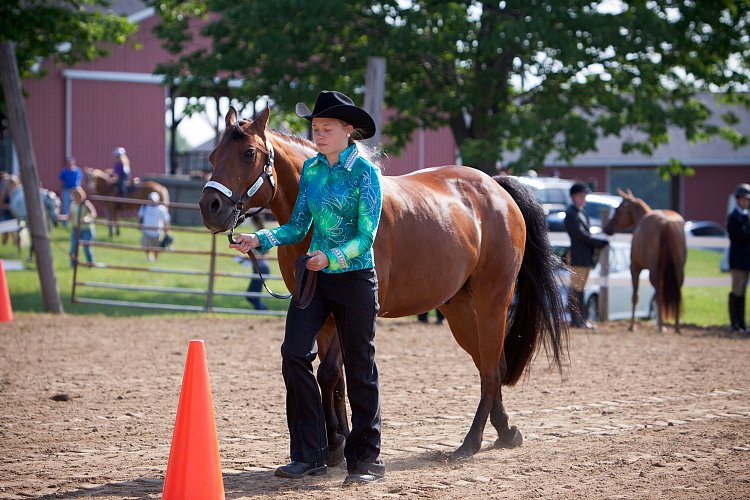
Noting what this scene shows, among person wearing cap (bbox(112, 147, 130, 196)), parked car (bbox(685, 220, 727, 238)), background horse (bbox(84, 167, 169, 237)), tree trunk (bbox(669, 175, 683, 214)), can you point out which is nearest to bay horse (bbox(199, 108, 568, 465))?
background horse (bbox(84, 167, 169, 237))

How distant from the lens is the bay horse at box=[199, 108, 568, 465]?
4898 mm

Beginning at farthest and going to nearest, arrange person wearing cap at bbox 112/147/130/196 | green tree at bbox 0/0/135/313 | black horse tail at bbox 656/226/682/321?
person wearing cap at bbox 112/147/130/196 → black horse tail at bbox 656/226/682/321 → green tree at bbox 0/0/135/313

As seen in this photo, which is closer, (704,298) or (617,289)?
(617,289)

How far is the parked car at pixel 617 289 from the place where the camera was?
15.0 meters

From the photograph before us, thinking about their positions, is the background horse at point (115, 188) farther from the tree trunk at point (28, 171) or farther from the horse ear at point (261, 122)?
the horse ear at point (261, 122)

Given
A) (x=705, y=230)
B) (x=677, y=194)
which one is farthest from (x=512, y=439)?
(x=677, y=194)

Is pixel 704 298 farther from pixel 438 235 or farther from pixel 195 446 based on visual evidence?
pixel 195 446

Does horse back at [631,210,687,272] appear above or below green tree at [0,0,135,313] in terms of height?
below

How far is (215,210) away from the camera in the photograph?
15.3ft

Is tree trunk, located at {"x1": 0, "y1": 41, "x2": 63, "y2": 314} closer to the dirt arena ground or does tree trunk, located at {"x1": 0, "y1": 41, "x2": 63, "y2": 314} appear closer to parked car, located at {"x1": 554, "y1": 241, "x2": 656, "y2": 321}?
the dirt arena ground

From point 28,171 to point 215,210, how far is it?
31.3ft

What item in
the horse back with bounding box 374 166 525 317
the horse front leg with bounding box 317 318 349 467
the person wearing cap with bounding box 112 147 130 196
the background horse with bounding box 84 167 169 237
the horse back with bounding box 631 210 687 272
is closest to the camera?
the horse front leg with bounding box 317 318 349 467

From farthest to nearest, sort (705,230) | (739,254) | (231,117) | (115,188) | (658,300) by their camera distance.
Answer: (705,230)
(115,188)
(739,254)
(658,300)
(231,117)

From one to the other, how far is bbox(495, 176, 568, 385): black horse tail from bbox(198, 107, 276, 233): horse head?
233 centimetres
